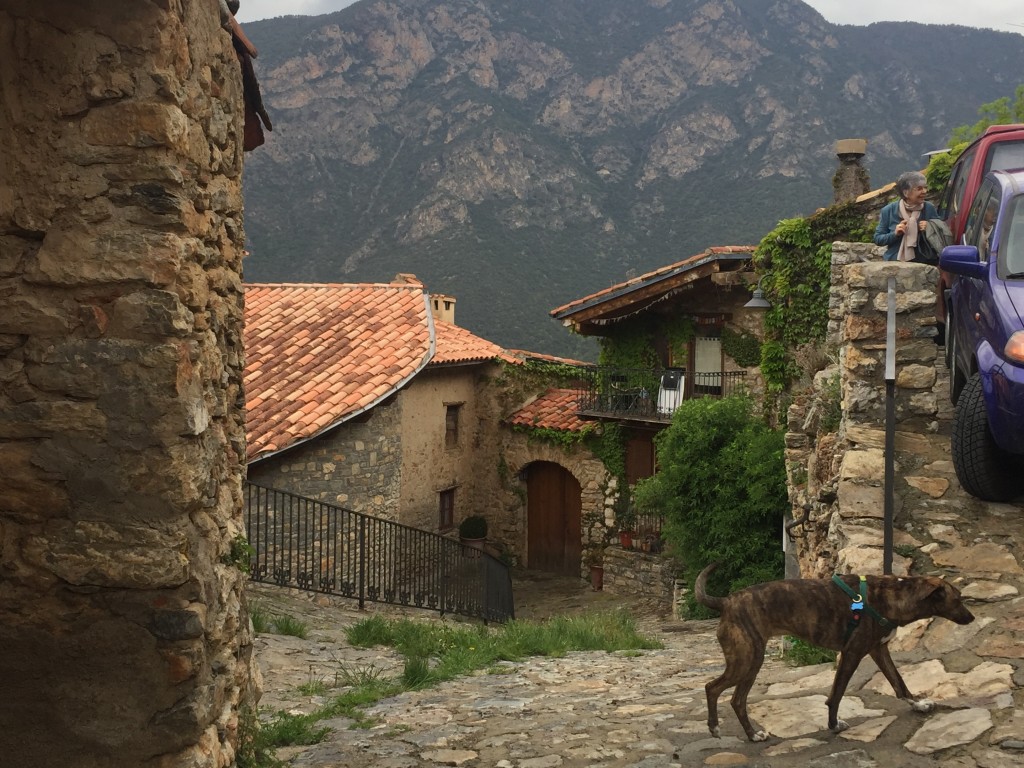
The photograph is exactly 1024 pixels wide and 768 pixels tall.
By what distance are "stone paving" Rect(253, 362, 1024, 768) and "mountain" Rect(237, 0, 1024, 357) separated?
29.4 metres

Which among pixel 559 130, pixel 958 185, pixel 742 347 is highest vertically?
pixel 559 130

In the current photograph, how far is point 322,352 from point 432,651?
9.87 m

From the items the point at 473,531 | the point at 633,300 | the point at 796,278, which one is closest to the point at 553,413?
the point at 473,531

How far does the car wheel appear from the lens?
6.13 metres

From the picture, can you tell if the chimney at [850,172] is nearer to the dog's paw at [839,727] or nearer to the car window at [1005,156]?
the car window at [1005,156]

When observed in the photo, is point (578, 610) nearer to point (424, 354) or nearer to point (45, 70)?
point (424, 354)

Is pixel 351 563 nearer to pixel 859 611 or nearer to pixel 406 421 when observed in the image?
pixel 406 421

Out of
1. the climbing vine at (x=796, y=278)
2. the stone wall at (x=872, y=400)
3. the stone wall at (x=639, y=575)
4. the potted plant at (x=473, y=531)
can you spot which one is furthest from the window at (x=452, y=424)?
the stone wall at (x=872, y=400)

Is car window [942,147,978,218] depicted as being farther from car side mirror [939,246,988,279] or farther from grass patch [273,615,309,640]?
grass patch [273,615,309,640]

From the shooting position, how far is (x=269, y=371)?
55.5 feet

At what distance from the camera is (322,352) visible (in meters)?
17.4

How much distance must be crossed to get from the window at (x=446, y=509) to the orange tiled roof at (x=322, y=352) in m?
4.27

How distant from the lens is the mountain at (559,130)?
4319 centimetres

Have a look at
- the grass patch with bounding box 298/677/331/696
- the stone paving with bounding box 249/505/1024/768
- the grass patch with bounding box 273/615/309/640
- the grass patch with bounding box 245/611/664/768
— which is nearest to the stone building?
the grass patch with bounding box 273/615/309/640
